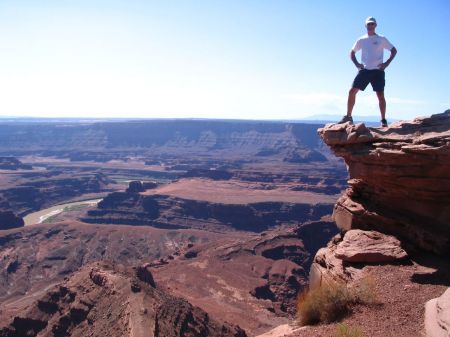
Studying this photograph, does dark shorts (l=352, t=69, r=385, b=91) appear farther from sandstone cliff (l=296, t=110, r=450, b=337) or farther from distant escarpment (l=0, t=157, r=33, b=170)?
distant escarpment (l=0, t=157, r=33, b=170)

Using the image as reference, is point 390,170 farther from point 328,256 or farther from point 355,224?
point 328,256

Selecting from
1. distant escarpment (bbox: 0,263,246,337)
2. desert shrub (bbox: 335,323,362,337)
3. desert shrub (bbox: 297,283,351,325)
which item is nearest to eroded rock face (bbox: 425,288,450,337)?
desert shrub (bbox: 335,323,362,337)

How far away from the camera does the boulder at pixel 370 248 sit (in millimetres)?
12969

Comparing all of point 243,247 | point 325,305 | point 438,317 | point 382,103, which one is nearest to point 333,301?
point 325,305

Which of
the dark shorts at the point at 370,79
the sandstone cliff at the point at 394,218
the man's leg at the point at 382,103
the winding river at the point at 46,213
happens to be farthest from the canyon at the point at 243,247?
the winding river at the point at 46,213

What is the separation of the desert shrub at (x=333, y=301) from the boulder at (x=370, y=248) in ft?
4.78

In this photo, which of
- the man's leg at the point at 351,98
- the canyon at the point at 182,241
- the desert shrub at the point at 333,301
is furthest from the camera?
the canyon at the point at 182,241

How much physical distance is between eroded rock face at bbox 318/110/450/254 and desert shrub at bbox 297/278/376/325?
3.04 metres

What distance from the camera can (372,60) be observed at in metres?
14.6

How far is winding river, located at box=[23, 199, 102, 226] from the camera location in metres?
110

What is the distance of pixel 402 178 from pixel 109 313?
23.5 m

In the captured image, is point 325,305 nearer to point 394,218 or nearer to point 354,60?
point 394,218

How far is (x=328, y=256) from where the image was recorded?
14.7m

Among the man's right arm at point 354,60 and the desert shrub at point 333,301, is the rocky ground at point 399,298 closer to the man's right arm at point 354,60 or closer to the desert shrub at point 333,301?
the desert shrub at point 333,301
